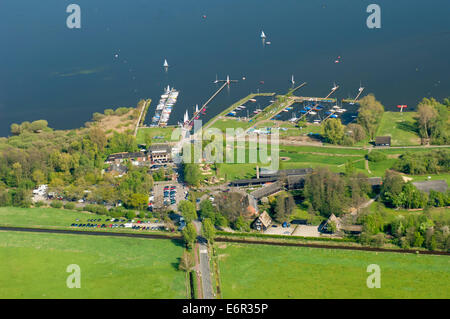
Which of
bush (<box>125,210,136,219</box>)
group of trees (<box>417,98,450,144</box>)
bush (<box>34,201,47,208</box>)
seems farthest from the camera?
group of trees (<box>417,98,450,144</box>)

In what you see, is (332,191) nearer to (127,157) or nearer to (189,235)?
(189,235)

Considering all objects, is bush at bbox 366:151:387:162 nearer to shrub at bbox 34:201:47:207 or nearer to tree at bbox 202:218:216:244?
tree at bbox 202:218:216:244

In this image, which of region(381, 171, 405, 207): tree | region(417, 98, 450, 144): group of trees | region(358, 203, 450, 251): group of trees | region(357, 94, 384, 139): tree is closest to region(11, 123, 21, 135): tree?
region(357, 94, 384, 139): tree

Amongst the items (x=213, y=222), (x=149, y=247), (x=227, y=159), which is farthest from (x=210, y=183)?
(x=149, y=247)

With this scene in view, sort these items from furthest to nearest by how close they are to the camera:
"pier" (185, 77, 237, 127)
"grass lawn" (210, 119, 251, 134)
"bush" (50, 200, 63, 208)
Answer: "pier" (185, 77, 237, 127) < "grass lawn" (210, 119, 251, 134) < "bush" (50, 200, 63, 208)

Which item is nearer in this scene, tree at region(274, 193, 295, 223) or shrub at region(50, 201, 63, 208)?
tree at region(274, 193, 295, 223)

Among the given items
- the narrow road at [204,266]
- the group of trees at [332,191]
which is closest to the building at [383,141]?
the group of trees at [332,191]
